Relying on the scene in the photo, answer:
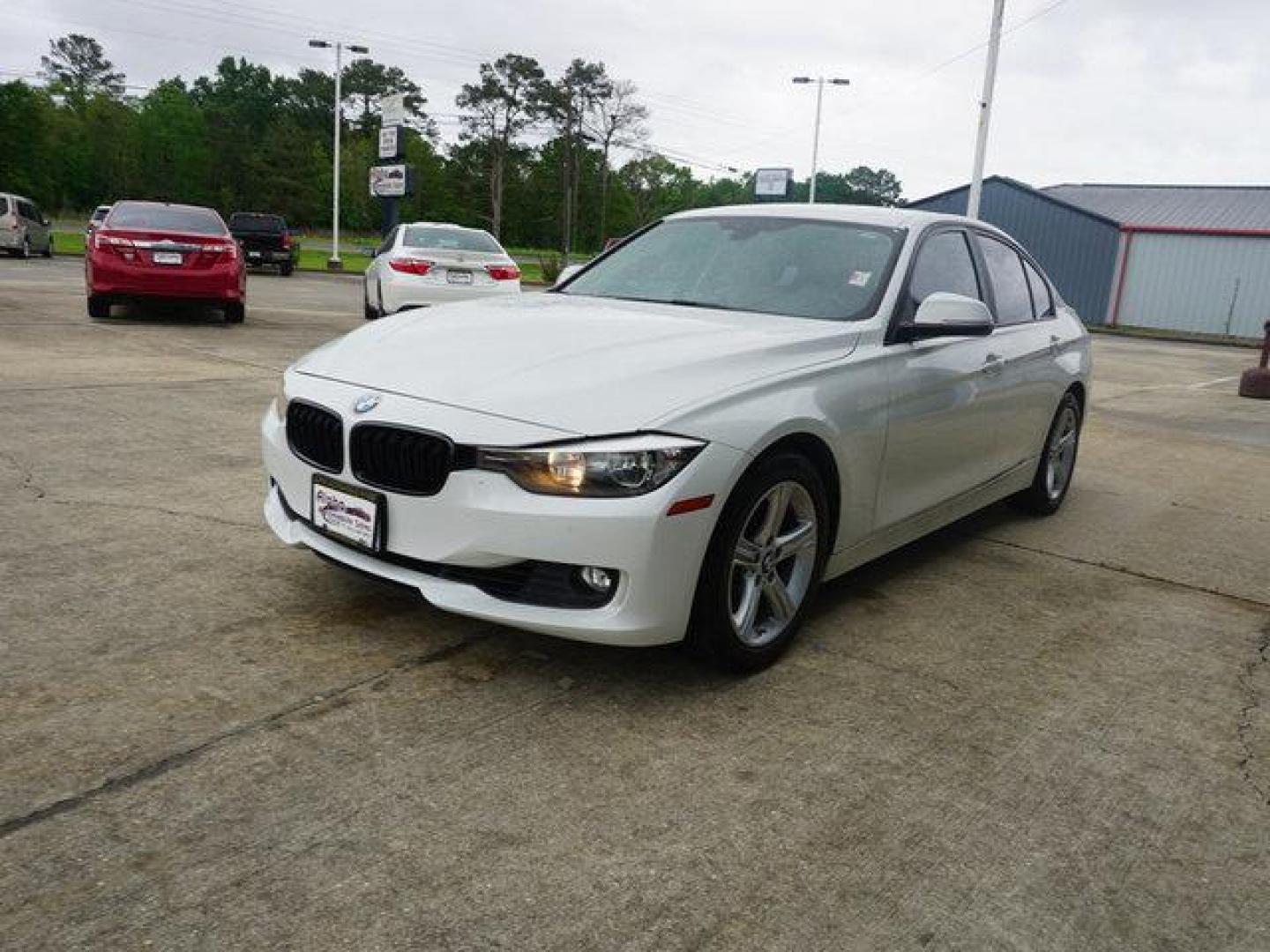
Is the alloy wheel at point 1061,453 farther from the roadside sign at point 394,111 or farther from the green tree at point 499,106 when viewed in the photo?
the green tree at point 499,106

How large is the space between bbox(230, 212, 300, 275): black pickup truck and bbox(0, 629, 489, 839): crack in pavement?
29482 millimetres

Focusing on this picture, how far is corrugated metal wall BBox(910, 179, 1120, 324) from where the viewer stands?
3791 cm

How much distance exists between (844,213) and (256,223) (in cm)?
2967

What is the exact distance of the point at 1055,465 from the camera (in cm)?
584

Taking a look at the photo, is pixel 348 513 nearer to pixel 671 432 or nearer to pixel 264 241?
pixel 671 432

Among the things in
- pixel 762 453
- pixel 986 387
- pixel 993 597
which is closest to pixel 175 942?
pixel 762 453

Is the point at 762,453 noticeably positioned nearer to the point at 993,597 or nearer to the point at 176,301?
the point at 993,597

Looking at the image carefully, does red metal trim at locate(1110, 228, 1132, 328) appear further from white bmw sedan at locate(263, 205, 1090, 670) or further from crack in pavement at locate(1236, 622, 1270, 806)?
crack in pavement at locate(1236, 622, 1270, 806)

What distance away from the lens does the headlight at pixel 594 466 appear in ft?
9.43

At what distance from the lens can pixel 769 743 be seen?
9.57 feet

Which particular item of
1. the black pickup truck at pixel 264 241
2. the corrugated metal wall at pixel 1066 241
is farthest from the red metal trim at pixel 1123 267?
the black pickup truck at pixel 264 241

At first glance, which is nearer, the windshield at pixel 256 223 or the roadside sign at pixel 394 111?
the windshield at pixel 256 223

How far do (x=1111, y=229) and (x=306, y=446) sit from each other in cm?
3977

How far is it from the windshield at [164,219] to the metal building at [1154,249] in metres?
31.8
